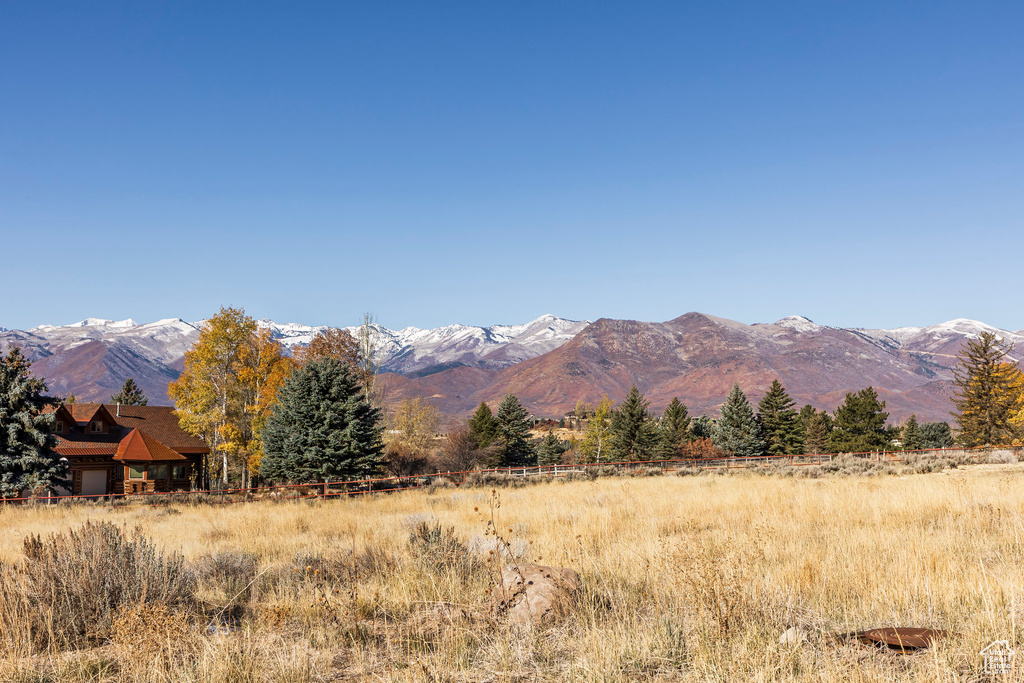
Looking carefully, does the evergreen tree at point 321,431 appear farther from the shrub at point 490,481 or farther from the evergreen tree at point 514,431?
the evergreen tree at point 514,431

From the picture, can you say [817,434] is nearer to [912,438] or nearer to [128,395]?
[912,438]

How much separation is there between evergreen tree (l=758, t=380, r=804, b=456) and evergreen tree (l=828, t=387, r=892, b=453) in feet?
17.2

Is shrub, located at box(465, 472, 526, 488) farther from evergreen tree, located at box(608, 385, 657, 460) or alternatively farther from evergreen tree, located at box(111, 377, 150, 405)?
evergreen tree, located at box(111, 377, 150, 405)

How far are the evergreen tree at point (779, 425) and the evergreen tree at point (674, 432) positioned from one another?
345 inches

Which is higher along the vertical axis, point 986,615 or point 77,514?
point 986,615

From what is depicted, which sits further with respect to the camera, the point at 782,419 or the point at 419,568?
the point at 782,419

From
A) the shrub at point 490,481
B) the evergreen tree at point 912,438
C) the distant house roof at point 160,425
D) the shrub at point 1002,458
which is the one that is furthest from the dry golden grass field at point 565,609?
the evergreen tree at point 912,438

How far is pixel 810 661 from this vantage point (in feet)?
13.1

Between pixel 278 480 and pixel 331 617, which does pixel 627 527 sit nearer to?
pixel 331 617

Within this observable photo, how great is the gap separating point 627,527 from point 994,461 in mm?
29564

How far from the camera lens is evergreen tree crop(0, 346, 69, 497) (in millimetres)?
30000

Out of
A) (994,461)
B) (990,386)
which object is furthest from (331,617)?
(990,386)

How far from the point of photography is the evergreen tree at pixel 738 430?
64.1m

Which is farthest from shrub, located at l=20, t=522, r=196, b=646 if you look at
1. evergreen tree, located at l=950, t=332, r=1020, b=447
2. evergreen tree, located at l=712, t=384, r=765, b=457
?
evergreen tree, located at l=712, t=384, r=765, b=457
